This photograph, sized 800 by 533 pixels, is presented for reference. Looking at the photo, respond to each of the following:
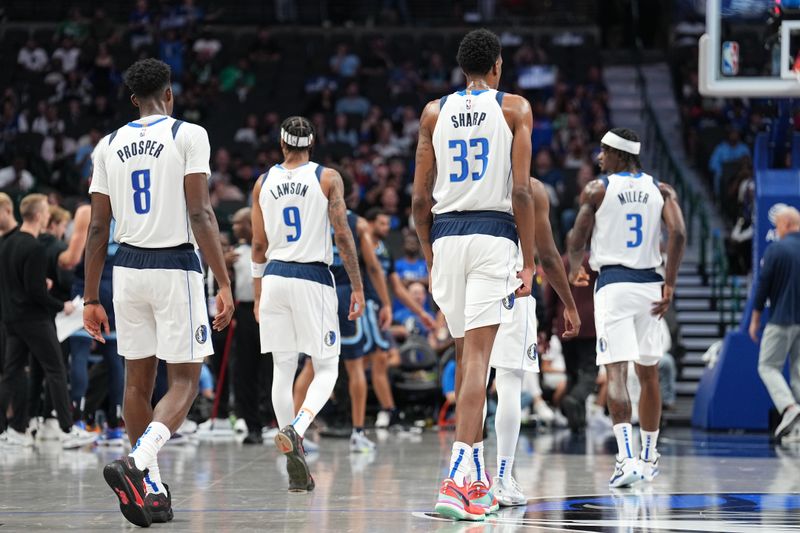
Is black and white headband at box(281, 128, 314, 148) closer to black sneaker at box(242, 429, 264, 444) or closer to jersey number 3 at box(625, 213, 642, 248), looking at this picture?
jersey number 3 at box(625, 213, 642, 248)

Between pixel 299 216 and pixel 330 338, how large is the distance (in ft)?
2.64

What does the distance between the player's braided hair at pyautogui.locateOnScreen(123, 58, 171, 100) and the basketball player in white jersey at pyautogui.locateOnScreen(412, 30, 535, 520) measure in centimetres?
135

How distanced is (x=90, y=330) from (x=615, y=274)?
11.2 feet

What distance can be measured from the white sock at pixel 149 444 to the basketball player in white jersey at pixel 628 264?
120 inches

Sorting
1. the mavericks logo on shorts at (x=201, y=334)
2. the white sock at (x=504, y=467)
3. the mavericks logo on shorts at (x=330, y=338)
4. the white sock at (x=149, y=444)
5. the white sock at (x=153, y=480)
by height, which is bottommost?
the white sock at (x=504, y=467)

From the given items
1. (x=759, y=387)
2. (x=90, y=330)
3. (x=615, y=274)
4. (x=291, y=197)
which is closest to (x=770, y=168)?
(x=759, y=387)

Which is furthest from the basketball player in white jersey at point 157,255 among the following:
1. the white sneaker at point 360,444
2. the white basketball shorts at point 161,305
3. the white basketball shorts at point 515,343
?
the white sneaker at point 360,444

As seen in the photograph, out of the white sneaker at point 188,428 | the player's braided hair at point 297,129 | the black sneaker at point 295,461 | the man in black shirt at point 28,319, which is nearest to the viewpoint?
the black sneaker at point 295,461

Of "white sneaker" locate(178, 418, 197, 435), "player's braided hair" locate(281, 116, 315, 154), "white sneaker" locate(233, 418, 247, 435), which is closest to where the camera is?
"player's braided hair" locate(281, 116, 315, 154)

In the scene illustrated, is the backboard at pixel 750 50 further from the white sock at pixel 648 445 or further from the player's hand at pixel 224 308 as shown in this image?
the player's hand at pixel 224 308

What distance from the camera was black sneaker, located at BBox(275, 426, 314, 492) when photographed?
279 inches

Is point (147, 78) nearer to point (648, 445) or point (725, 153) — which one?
point (648, 445)

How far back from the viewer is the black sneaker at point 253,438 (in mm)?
10977

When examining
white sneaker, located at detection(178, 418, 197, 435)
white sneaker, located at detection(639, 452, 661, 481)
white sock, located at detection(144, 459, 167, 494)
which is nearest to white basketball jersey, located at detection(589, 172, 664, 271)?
white sneaker, located at detection(639, 452, 661, 481)
